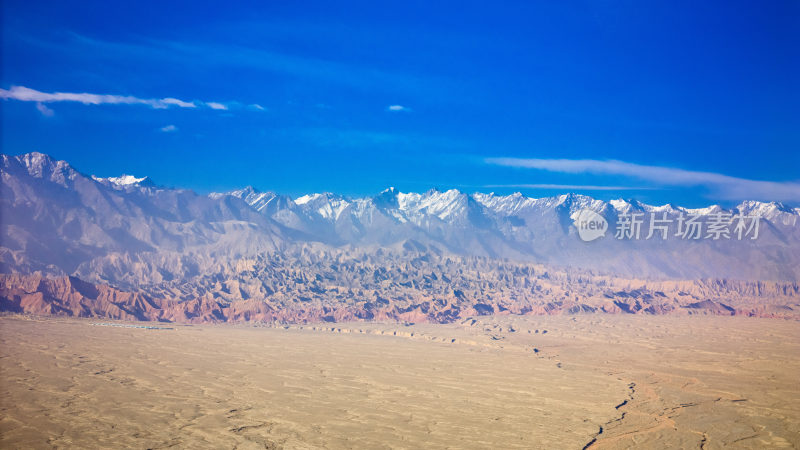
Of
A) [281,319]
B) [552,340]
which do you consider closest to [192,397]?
[552,340]

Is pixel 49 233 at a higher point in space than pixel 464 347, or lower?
higher

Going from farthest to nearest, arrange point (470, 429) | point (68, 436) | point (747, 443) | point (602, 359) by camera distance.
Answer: point (602, 359), point (470, 429), point (747, 443), point (68, 436)

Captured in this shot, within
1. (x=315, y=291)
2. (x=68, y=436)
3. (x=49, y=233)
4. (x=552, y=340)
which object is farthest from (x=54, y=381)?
(x=49, y=233)

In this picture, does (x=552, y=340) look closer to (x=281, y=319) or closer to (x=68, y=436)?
(x=281, y=319)

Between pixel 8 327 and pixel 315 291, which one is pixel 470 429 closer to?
pixel 8 327

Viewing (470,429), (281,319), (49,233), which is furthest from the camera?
(49,233)

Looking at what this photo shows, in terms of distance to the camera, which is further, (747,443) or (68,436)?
(747,443)
